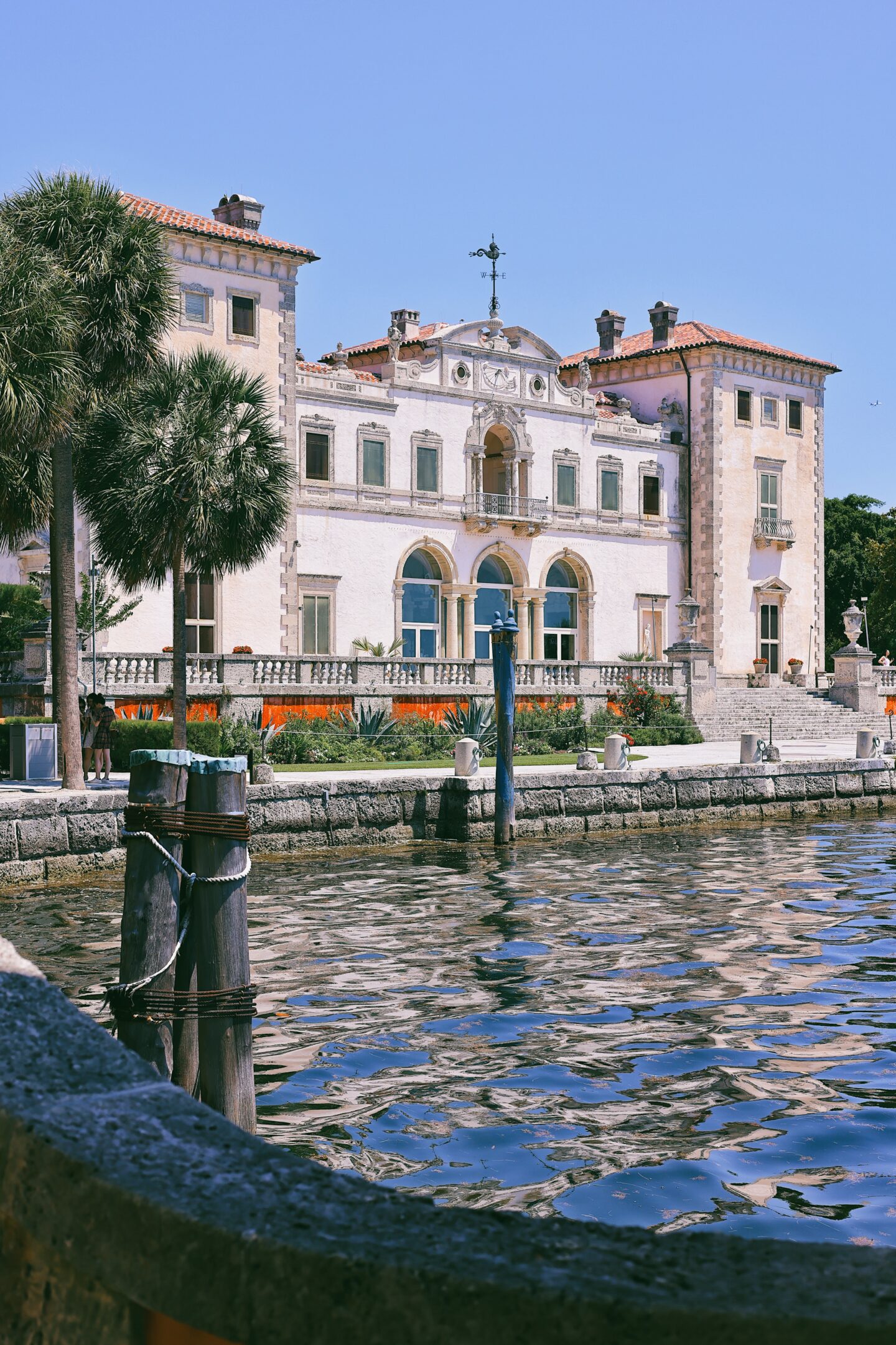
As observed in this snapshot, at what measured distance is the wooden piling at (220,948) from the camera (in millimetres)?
6039

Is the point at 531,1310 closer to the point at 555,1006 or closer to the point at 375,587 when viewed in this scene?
the point at 555,1006

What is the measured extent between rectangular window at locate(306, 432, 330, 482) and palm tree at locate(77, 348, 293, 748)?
46.1 ft

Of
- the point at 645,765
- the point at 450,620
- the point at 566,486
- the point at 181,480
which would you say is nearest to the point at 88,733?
the point at 181,480

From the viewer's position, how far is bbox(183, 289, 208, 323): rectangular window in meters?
33.8

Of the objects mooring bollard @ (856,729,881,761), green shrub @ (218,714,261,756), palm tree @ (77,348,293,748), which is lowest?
mooring bollard @ (856,729,881,761)

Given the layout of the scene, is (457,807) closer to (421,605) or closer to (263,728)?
(263,728)

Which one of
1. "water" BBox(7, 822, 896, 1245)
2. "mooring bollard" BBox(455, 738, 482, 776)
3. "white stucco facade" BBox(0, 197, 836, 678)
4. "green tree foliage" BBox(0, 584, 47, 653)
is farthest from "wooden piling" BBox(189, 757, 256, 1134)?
"white stucco facade" BBox(0, 197, 836, 678)

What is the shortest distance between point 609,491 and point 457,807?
27.4 m

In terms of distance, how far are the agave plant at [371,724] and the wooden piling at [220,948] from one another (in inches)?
794

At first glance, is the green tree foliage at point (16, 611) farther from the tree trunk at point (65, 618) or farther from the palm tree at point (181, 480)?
the tree trunk at point (65, 618)

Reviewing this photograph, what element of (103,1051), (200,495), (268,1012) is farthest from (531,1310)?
(200,495)

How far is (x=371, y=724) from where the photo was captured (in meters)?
26.9

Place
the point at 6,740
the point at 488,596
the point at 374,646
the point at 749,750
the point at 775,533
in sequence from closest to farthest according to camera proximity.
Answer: the point at 6,740, the point at 749,750, the point at 374,646, the point at 488,596, the point at 775,533

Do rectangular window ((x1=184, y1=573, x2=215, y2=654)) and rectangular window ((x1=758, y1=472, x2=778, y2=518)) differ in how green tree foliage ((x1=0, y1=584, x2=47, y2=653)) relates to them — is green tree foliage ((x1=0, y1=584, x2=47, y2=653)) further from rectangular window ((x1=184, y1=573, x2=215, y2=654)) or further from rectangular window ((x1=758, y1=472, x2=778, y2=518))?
rectangular window ((x1=758, y1=472, x2=778, y2=518))
